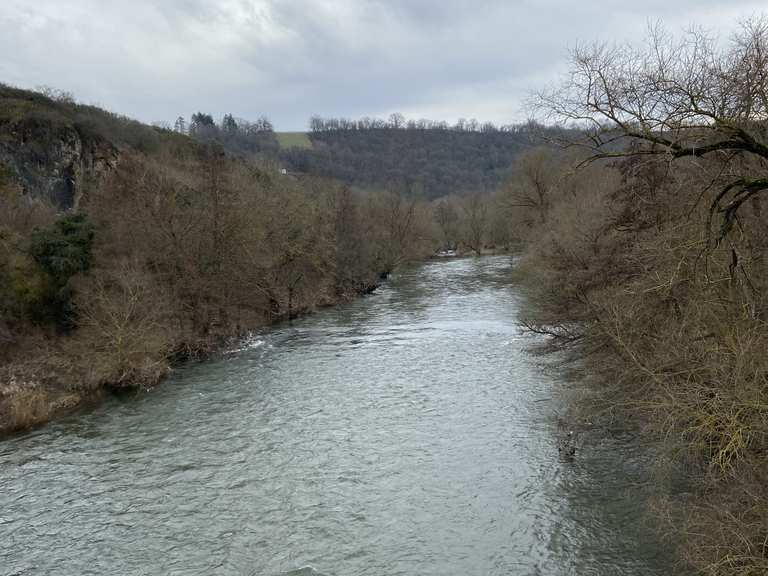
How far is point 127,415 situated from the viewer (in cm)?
1712

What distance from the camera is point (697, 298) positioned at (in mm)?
10133

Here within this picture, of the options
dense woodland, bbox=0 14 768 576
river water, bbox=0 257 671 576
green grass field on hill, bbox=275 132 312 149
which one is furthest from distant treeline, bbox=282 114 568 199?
river water, bbox=0 257 671 576

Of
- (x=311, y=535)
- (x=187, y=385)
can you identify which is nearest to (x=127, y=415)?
(x=187, y=385)

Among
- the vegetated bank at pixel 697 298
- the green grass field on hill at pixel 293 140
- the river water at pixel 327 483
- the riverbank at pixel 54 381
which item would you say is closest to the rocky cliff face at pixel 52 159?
the riverbank at pixel 54 381

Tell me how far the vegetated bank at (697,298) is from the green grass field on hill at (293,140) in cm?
13817

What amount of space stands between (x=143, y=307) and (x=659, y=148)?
736 inches

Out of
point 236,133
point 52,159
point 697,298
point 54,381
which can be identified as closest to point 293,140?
point 236,133

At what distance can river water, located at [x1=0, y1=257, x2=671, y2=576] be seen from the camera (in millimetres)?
9805

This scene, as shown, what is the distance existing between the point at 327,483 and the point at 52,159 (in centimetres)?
3219

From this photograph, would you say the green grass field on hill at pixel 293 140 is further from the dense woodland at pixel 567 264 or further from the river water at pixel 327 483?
the river water at pixel 327 483

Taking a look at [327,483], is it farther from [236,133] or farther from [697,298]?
[236,133]

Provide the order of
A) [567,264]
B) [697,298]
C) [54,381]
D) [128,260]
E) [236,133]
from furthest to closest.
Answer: [236,133] → [128,260] → [54,381] → [567,264] → [697,298]

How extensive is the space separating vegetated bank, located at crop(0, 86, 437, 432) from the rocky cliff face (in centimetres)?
8

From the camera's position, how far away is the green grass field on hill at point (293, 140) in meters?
150
